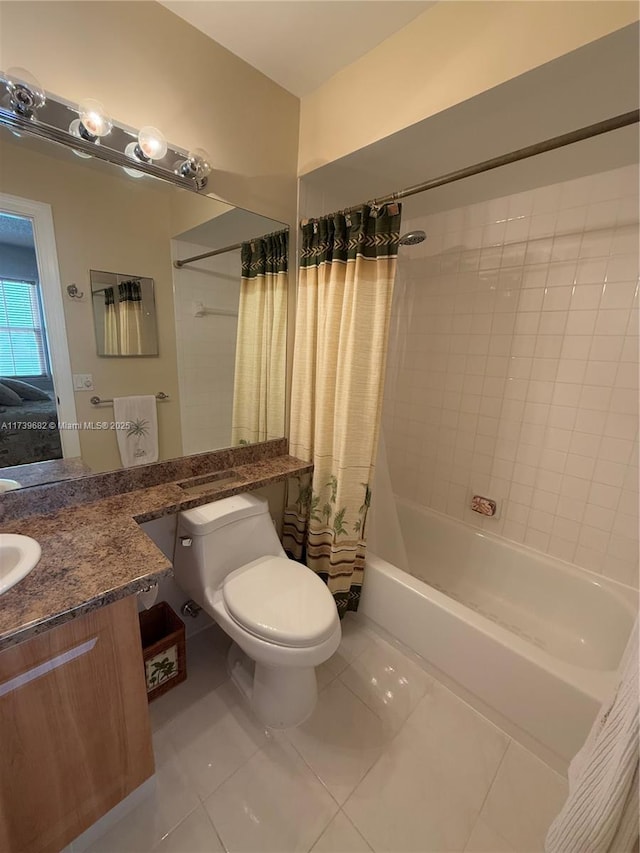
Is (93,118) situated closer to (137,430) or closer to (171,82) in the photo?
(171,82)

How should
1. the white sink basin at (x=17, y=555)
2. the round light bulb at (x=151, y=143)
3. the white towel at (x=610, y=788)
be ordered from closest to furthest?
the white towel at (x=610, y=788), the white sink basin at (x=17, y=555), the round light bulb at (x=151, y=143)

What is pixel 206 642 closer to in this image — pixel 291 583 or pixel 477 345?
pixel 291 583

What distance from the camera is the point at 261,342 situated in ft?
5.41

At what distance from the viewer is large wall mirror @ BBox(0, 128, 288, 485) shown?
101 centimetres

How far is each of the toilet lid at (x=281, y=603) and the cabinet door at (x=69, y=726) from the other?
13.8 inches

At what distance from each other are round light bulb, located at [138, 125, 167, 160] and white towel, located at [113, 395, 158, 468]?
0.82 metres

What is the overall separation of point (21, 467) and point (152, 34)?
58.2 inches

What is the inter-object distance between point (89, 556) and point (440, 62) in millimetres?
1853

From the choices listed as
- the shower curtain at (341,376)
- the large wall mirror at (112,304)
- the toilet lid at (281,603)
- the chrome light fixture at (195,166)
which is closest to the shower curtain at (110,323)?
the large wall mirror at (112,304)

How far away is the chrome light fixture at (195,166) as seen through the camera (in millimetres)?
1188

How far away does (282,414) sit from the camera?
5.70 feet

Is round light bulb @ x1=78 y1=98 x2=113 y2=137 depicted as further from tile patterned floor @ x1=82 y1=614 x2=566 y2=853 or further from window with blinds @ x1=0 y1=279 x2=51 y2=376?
tile patterned floor @ x1=82 y1=614 x2=566 y2=853

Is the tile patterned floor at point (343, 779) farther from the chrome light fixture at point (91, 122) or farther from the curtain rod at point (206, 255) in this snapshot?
the chrome light fixture at point (91, 122)

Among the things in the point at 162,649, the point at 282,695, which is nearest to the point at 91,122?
the point at 162,649
